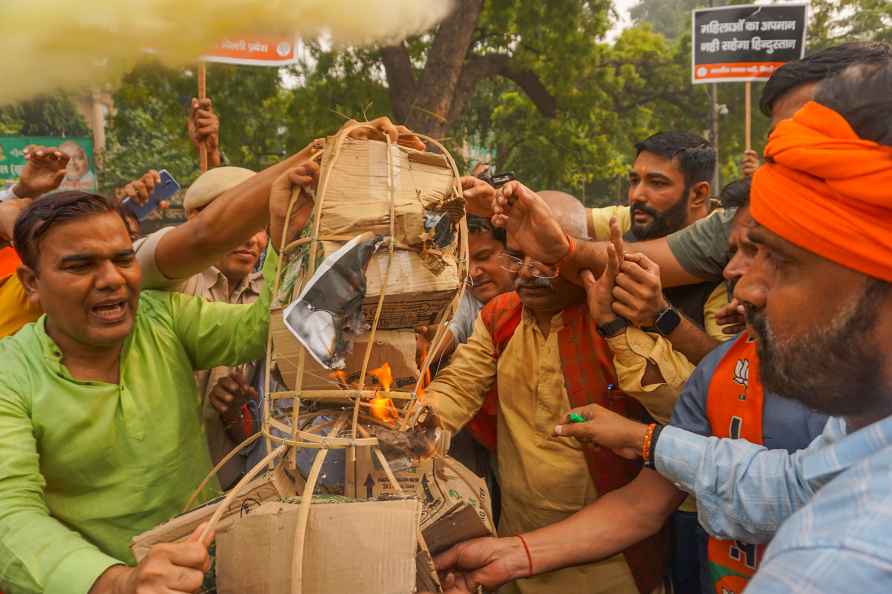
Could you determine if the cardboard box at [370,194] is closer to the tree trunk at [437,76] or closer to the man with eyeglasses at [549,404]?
the man with eyeglasses at [549,404]

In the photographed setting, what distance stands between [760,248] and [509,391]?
1.53 m

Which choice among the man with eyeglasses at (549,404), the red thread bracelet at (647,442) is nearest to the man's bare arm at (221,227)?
the man with eyeglasses at (549,404)

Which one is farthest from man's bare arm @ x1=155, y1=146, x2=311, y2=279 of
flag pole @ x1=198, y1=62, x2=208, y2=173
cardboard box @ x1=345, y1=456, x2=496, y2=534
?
flag pole @ x1=198, y1=62, x2=208, y2=173

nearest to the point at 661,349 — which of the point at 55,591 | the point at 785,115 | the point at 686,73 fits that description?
the point at 785,115

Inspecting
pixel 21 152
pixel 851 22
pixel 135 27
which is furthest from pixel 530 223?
pixel 851 22

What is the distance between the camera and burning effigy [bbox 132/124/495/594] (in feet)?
4.76

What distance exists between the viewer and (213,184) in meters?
3.54

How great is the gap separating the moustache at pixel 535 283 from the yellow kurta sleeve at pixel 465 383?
0.39 m

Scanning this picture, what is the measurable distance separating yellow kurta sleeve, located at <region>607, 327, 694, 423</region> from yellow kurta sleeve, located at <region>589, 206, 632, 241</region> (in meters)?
1.61

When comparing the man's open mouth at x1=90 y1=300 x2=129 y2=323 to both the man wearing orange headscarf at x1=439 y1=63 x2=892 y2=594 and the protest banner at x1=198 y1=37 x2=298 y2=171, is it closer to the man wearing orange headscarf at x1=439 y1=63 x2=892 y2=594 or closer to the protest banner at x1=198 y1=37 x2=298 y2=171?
the man wearing orange headscarf at x1=439 y1=63 x2=892 y2=594

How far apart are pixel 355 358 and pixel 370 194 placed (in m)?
0.41

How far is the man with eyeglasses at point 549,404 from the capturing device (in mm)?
2486

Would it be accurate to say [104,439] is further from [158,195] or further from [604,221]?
[604,221]

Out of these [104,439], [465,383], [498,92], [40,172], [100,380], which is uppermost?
[498,92]
